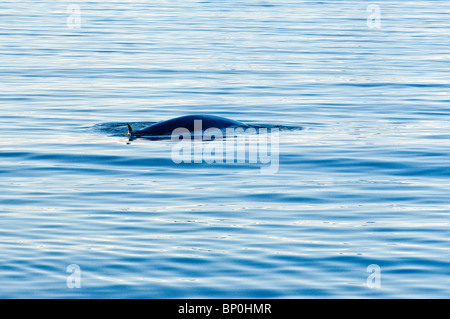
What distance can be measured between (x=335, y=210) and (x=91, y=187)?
345 cm

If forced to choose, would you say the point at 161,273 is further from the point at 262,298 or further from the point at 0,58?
the point at 0,58

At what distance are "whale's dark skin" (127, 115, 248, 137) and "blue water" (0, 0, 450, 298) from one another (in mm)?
484

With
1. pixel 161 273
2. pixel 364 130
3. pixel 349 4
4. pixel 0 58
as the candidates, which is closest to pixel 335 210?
pixel 161 273

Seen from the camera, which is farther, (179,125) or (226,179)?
(179,125)

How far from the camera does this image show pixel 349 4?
5991 cm

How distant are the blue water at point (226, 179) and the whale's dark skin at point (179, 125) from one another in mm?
484

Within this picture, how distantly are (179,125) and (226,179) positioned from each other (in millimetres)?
3563

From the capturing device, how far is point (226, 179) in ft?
48.5

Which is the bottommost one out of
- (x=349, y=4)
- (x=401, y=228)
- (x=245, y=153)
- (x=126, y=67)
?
(x=401, y=228)

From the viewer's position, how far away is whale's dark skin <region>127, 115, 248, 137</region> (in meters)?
18.2

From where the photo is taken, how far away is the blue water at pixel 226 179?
10.4 meters

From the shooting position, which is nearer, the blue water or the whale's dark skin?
the blue water

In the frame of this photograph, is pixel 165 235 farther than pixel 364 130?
No

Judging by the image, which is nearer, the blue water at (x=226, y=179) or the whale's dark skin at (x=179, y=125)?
the blue water at (x=226, y=179)
